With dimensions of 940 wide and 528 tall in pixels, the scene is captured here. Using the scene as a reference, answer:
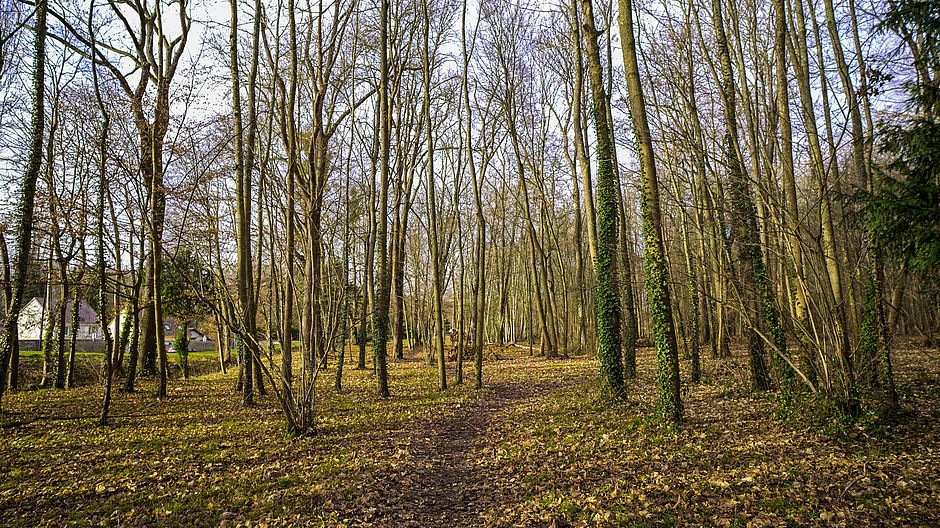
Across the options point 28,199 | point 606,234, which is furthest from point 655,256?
point 28,199

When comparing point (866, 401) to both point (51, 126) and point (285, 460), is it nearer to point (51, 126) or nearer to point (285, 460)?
point (285, 460)

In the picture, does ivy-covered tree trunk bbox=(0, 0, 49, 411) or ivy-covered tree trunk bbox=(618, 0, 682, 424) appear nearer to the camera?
ivy-covered tree trunk bbox=(618, 0, 682, 424)

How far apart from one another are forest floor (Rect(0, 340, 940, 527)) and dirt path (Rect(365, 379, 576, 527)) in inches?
1.3

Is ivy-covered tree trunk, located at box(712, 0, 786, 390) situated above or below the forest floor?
above

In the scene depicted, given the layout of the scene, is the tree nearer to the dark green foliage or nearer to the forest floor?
the forest floor

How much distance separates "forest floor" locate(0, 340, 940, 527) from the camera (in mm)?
5355

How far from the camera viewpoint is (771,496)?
17.5 feet

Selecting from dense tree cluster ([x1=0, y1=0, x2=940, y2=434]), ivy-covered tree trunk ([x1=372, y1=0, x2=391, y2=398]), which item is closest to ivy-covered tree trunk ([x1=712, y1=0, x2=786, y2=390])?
dense tree cluster ([x1=0, y1=0, x2=940, y2=434])

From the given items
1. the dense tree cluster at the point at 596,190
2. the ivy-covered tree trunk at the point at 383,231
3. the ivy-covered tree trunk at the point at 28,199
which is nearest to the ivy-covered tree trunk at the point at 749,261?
the dense tree cluster at the point at 596,190

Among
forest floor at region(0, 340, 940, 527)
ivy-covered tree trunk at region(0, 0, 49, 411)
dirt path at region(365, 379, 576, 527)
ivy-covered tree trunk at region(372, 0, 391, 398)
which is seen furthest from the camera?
ivy-covered tree trunk at region(372, 0, 391, 398)

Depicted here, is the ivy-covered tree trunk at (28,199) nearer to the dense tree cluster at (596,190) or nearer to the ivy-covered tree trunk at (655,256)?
the dense tree cluster at (596,190)

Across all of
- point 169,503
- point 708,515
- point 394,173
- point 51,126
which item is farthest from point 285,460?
point 394,173

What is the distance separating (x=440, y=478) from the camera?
23.6 ft

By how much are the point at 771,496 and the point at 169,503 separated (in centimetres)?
655
